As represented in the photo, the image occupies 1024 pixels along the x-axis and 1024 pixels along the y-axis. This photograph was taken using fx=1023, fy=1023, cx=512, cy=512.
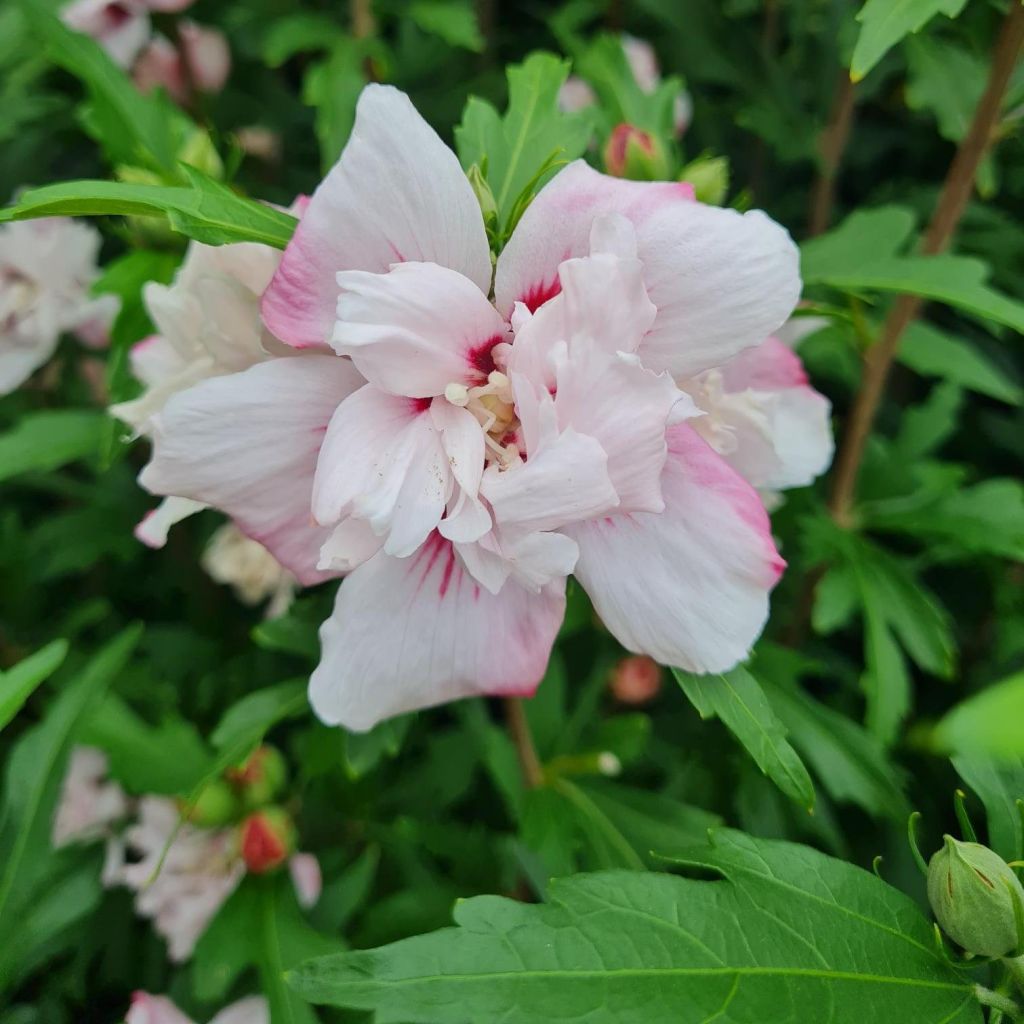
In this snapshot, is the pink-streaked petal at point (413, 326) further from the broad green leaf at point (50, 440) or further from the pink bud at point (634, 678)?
the pink bud at point (634, 678)

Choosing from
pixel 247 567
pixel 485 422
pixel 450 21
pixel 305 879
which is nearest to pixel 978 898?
pixel 485 422

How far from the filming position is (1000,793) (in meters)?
0.58

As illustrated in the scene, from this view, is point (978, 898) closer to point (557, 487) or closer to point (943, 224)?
point (557, 487)

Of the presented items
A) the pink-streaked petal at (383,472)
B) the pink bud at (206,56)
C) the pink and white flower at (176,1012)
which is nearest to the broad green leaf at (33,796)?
the pink and white flower at (176,1012)

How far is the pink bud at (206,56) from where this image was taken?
1252 mm

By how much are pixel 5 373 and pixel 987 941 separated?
1.02 m

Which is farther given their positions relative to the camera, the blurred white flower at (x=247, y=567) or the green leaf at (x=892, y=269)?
the blurred white flower at (x=247, y=567)

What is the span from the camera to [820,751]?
88 cm

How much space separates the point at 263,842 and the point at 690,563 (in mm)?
492

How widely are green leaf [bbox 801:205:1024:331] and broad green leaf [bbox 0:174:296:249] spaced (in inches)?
16.6

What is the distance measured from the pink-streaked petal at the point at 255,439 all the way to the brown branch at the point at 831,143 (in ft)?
2.66

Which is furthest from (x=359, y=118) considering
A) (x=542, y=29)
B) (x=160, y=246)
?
(x=542, y=29)

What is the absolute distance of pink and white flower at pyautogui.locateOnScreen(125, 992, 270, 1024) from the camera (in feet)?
2.19

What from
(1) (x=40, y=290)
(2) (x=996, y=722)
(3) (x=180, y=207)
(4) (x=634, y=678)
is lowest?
(4) (x=634, y=678)
